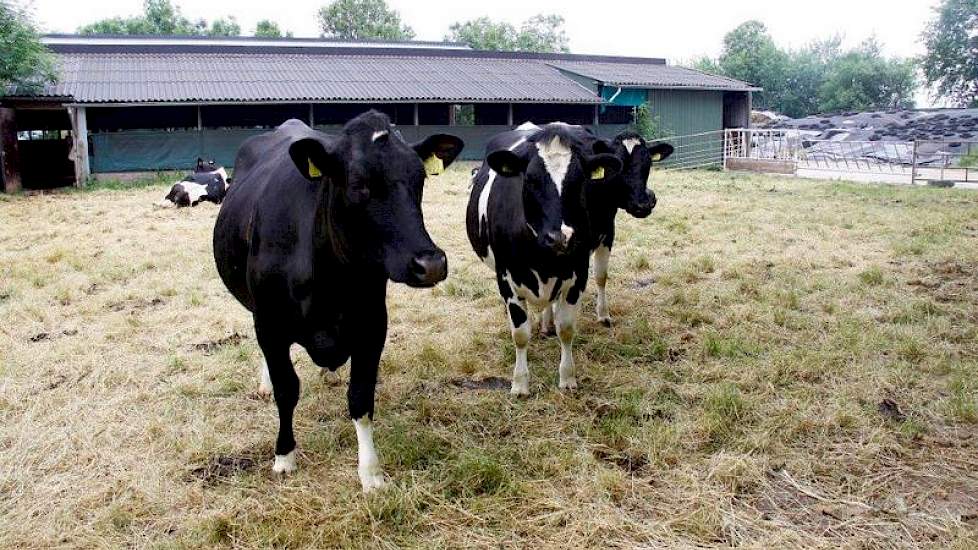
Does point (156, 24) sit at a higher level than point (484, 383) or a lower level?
higher

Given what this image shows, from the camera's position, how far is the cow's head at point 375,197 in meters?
2.88

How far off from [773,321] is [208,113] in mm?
21408

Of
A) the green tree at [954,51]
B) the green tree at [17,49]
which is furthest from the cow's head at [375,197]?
the green tree at [954,51]

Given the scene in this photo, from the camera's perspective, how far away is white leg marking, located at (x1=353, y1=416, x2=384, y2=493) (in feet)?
11.3

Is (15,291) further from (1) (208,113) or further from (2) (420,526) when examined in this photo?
(1) (208,113)

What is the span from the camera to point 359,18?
56.4m

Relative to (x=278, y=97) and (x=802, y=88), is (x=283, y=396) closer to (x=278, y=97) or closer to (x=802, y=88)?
(x=278, y=97)

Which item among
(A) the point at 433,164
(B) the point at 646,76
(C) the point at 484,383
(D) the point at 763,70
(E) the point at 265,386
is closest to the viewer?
(A) the point at 433,164

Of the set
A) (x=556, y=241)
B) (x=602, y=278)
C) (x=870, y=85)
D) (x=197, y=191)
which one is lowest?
(x=602, y=278)

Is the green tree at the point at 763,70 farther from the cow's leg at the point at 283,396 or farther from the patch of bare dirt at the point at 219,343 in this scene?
the cow's leg at the point at 283,396

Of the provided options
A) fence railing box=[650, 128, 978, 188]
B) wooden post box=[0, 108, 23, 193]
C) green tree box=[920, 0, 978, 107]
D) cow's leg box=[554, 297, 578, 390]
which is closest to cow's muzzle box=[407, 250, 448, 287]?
cow's leg box=[554, 297, 578, 390]

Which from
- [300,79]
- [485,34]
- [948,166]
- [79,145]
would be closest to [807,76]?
[485,34]

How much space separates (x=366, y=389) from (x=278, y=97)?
18.2 metres

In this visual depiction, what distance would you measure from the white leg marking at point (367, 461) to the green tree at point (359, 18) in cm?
5529
